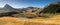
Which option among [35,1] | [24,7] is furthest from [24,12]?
[35,1]

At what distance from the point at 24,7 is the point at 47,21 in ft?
1.68

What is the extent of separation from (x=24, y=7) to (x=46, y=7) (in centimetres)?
36

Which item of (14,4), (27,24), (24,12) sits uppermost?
(14,4)

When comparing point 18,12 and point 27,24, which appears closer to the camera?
point 27,24

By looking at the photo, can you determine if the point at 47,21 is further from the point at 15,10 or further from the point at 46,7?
the point at 15,10

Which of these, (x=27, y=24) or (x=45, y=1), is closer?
(x=27, y=24)

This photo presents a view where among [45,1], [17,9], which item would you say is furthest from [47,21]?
[17,9]

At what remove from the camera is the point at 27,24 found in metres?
1.70

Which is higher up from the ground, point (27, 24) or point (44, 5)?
point (44, 5)

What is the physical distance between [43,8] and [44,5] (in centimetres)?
6

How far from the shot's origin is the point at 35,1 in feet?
6.83

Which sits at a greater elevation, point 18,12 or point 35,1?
point 35,1

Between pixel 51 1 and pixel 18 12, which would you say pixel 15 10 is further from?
pixel 51 1

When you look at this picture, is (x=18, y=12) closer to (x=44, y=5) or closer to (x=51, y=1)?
(x=44, y=5)
